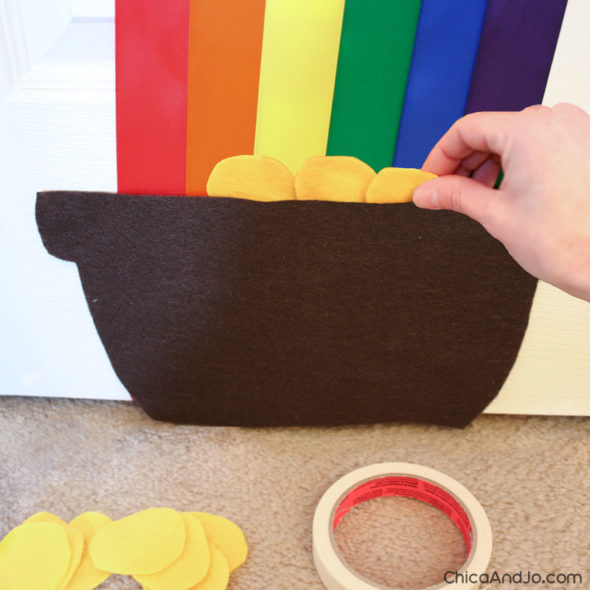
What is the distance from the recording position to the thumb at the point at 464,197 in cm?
45

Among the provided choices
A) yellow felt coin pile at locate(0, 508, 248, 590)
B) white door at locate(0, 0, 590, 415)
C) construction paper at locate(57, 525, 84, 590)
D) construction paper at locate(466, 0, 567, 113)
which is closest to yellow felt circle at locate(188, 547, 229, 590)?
yellow felt coin pile at locate(0, 508, 248, 590)

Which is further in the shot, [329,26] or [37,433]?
[37,433]

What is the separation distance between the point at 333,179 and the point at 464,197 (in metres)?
0.18

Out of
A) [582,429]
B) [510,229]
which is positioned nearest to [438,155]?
[510,229]

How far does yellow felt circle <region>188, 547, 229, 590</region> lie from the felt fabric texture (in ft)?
0.64

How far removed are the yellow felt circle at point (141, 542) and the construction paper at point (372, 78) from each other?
425 mm

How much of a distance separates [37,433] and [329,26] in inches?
23.2

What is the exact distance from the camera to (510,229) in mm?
436

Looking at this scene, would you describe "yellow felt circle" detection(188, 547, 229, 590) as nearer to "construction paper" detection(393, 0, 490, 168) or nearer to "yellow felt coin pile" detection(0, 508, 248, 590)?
"yellow felt coin pile" detection(0, 508, 248, 590)

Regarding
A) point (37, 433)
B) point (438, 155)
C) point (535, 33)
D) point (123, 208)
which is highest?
point (535, 33)

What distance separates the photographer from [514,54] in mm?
584

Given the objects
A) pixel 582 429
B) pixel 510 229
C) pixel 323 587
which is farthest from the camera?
pixel 582 429

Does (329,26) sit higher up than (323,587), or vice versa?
(329,26)

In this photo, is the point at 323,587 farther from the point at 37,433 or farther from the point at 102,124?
the point at 102,124
